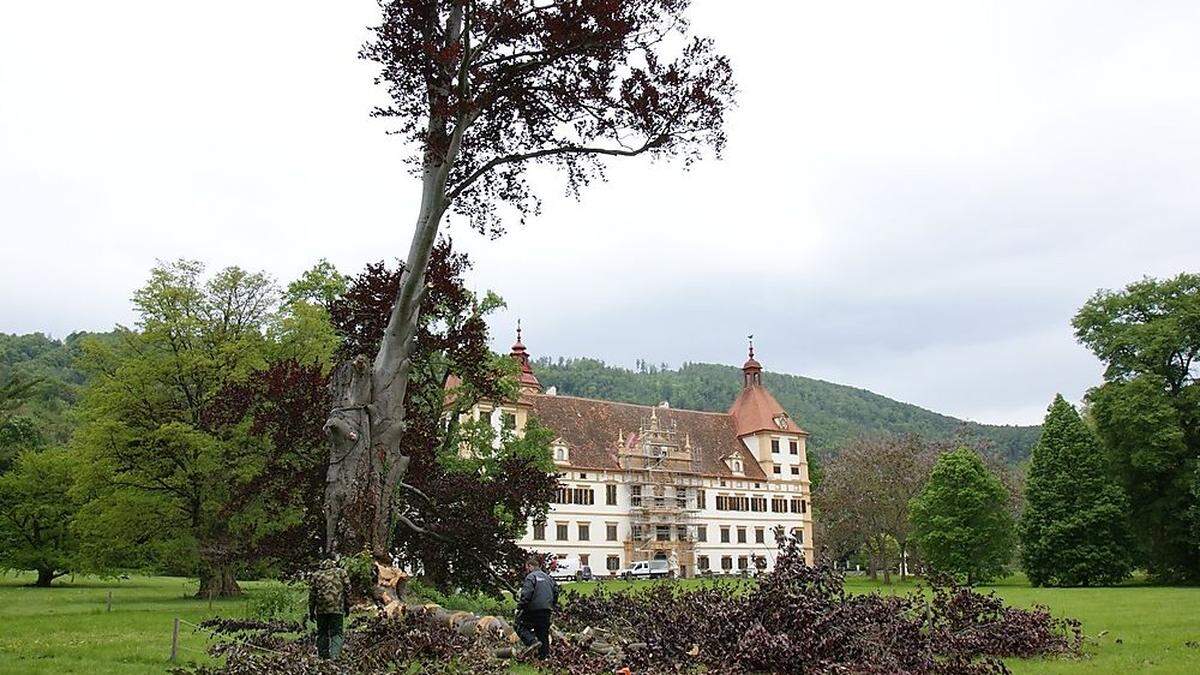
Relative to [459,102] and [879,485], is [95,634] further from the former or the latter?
[879,485]

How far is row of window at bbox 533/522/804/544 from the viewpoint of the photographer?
203 feet

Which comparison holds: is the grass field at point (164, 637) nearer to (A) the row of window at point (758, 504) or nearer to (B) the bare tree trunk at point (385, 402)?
(B) the bare tree trunk at point (385, 402)

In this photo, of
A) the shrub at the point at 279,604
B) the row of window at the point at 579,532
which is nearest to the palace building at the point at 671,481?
the row of window at the point at 579,532

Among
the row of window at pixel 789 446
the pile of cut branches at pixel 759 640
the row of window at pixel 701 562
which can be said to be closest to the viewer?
the pile of cut branches at pixel 759 640

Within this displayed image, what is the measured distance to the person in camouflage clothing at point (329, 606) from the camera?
10.1m

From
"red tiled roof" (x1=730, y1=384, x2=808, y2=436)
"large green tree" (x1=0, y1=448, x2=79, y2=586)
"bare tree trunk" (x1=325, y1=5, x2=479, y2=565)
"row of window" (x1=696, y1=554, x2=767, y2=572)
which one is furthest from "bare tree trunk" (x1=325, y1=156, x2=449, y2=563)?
"red tiled roof" (x1=730, y1=384, x2=808, y2=436)

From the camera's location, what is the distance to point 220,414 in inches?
689

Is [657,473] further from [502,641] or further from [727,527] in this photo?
[502,641]

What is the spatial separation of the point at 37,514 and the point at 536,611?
3604cm

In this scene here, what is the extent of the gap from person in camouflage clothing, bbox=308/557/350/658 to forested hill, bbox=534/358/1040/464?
114 metres

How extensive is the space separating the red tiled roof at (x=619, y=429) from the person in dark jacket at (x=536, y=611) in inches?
1988

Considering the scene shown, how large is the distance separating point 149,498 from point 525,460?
17141 millimetres

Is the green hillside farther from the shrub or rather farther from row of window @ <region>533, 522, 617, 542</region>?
row of window @ <region>533, 522, 617, 542</region>

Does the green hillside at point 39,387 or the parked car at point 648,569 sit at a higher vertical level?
the green hillside at point 39,387
